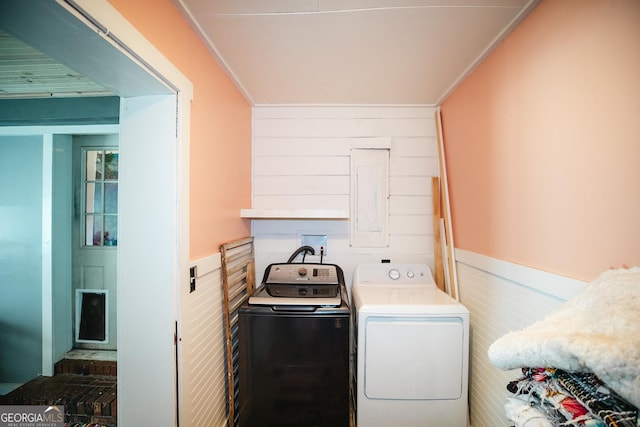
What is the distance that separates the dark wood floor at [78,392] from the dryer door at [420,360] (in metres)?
2.03

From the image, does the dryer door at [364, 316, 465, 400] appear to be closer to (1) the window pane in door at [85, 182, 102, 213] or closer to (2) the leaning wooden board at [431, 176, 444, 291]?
(2) the leaning wooden board at [431, 176, 444, 291]

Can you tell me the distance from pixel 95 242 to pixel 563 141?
11.2ft

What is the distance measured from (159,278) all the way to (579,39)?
6.25ft

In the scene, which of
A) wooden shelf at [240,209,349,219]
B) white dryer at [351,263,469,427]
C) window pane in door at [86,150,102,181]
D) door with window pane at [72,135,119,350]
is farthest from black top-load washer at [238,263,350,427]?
window pane in door at [86,150,102,181]

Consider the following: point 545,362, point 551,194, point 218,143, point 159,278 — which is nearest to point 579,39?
point 551,194

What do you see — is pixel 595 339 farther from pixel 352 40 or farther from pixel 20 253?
pixel 20 253

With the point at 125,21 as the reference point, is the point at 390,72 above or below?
above

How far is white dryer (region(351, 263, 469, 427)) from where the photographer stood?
1335 millimetres

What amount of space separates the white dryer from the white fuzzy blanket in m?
0.69

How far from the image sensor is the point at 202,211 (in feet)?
4.01

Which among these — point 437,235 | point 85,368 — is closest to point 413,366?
point 437,235

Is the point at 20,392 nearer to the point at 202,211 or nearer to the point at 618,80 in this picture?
the point at 202,211

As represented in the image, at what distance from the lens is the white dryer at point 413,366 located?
1.33 meters

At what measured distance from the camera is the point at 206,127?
126 cm
